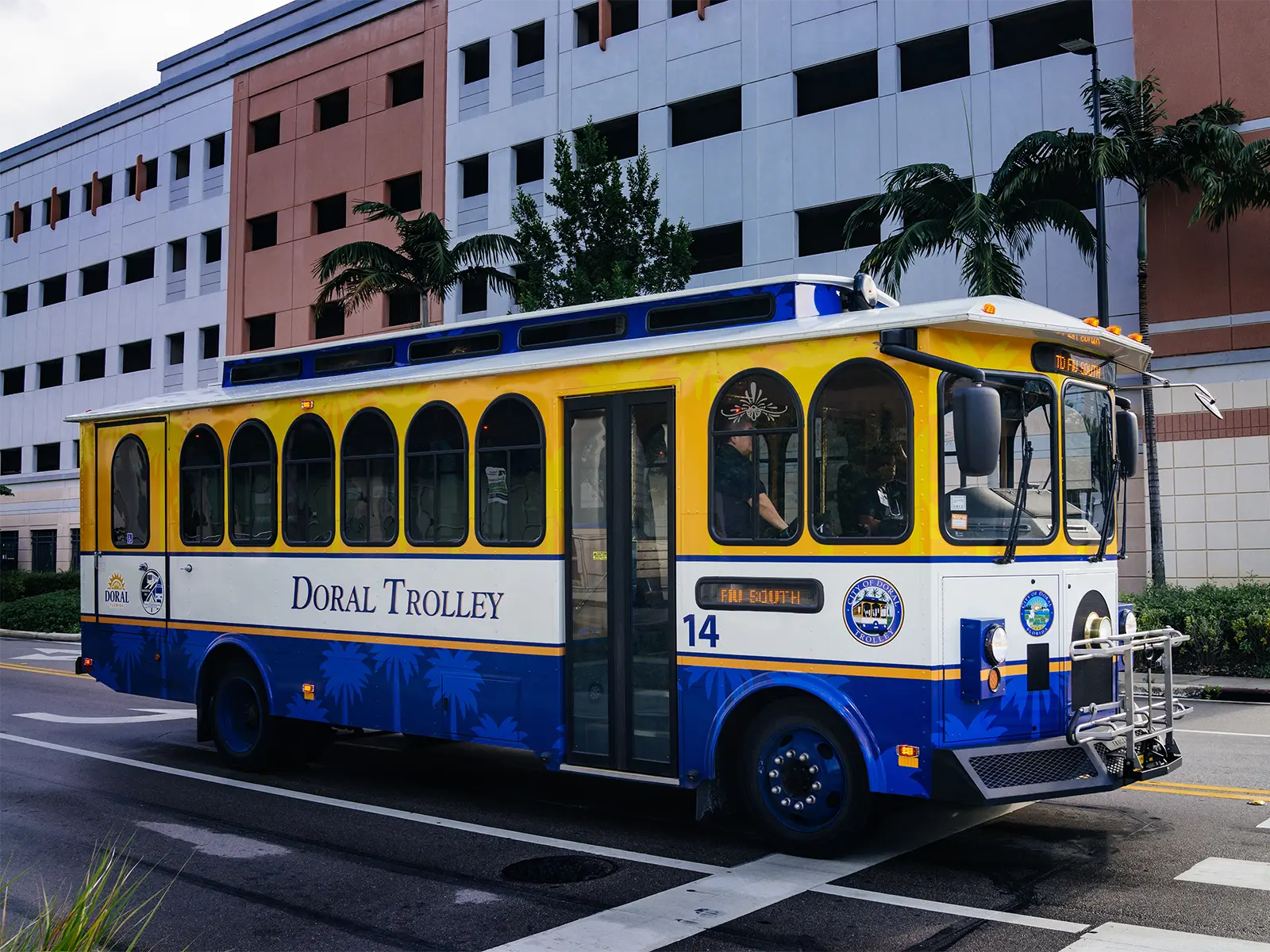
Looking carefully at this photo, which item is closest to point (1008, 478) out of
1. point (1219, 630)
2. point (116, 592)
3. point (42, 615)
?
point (116, 592)

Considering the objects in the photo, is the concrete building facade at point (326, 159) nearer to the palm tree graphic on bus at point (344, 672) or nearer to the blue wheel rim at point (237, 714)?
the blue wheel rim at point (237, 714)

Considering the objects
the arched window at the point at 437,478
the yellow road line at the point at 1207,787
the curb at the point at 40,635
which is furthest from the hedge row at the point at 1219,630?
the curb at the point at 40,635

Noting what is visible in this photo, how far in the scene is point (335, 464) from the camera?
33.1ft

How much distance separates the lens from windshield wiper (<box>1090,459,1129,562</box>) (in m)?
7.70

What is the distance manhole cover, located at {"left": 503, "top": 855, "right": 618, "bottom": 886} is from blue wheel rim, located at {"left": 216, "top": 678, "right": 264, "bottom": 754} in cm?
429

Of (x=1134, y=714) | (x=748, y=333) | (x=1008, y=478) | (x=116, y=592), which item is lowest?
(x=1134, y=714)

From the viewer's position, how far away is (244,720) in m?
10.9

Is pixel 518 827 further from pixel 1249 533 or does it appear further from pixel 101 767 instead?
pixel 1249 533

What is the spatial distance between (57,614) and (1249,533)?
2560cm

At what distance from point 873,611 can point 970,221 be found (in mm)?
13152

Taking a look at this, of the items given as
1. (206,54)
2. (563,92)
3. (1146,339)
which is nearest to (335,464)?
(1146,339)

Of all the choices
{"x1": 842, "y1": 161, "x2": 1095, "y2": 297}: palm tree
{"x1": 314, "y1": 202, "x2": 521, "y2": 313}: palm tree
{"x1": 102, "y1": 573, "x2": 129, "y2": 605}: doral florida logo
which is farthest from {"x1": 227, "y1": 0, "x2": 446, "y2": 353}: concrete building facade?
{"x1": 102, "y1": 573, "x2": 129, "y2": 605}: doral florida logo

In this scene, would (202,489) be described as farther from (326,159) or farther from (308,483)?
(326,159)

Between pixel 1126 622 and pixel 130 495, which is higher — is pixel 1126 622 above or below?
below
